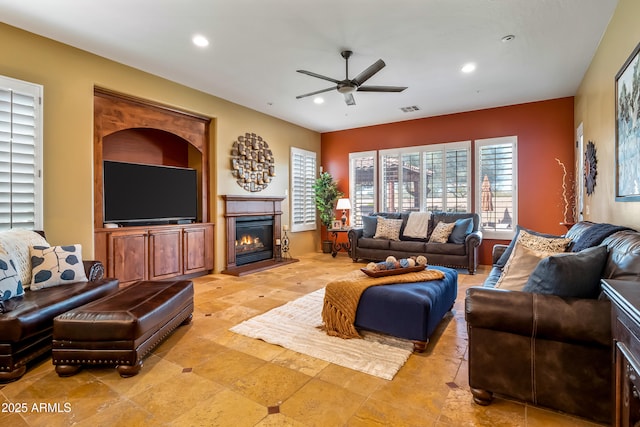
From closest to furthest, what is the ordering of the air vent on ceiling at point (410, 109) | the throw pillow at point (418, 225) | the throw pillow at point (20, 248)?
the throw pillow at point (20, 248)
the air vent on ceiling at point (410, 109)
the throw pillow at point (418, 225)

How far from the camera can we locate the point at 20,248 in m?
2.80

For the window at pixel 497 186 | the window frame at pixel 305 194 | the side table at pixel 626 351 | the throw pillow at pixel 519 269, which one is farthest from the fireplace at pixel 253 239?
the side table at pixel 626 351

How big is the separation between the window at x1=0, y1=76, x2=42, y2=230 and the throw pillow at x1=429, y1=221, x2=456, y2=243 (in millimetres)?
5576

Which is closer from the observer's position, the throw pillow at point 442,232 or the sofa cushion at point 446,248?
the sofa cushion at point 446,248

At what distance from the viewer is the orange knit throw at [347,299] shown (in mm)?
2744

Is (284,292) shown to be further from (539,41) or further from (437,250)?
(539,41)

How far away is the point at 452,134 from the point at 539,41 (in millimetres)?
2839

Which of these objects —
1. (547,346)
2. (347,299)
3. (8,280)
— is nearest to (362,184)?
(347,299)

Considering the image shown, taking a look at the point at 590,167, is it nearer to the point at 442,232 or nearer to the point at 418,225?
the point at 442,232

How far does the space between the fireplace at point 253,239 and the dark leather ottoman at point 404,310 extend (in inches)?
141

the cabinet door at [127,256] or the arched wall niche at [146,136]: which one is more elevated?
the arched wall niche at [146,136]

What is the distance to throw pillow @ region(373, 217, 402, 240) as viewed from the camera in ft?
20.3

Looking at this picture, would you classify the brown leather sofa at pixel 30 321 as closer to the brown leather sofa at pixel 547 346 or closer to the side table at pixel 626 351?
the brown leather sofa at pixel 547 346

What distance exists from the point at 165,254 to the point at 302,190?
3.44m
